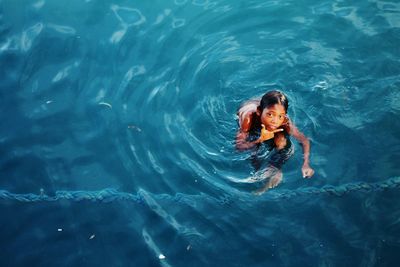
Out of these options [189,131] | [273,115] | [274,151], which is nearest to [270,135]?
[274,151]

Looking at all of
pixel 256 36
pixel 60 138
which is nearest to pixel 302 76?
pixel 256 36

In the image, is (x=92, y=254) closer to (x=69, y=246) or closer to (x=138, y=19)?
(x=69, y=246)

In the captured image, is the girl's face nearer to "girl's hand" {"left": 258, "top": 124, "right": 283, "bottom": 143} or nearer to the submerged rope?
"girl's hand" {"left": 258, "top": 124, "right": 283, "bottom": 143}

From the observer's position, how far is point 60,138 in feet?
17.3

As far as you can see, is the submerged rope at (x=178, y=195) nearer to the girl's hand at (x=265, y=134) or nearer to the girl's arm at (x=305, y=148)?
the girl's arm at (x=305, y=148)

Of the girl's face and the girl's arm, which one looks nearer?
the girl's face

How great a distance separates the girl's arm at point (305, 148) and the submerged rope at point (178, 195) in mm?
238

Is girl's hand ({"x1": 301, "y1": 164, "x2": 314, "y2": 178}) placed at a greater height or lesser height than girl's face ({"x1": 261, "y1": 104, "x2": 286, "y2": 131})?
lesser

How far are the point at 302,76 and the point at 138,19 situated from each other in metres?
3.06

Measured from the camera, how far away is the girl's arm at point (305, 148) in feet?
14.3

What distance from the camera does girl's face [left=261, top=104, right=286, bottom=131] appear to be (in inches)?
159

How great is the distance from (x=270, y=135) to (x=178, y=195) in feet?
3.97

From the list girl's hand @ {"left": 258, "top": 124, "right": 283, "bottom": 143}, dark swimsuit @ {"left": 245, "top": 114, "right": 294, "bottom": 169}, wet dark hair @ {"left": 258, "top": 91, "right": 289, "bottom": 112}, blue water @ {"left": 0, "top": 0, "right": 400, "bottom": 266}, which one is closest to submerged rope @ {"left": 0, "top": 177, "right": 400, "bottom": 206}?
blue water @ {"left": 0, "top": 0, "right": 400, "bottom": 266}

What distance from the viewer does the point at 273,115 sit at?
13.4ft
